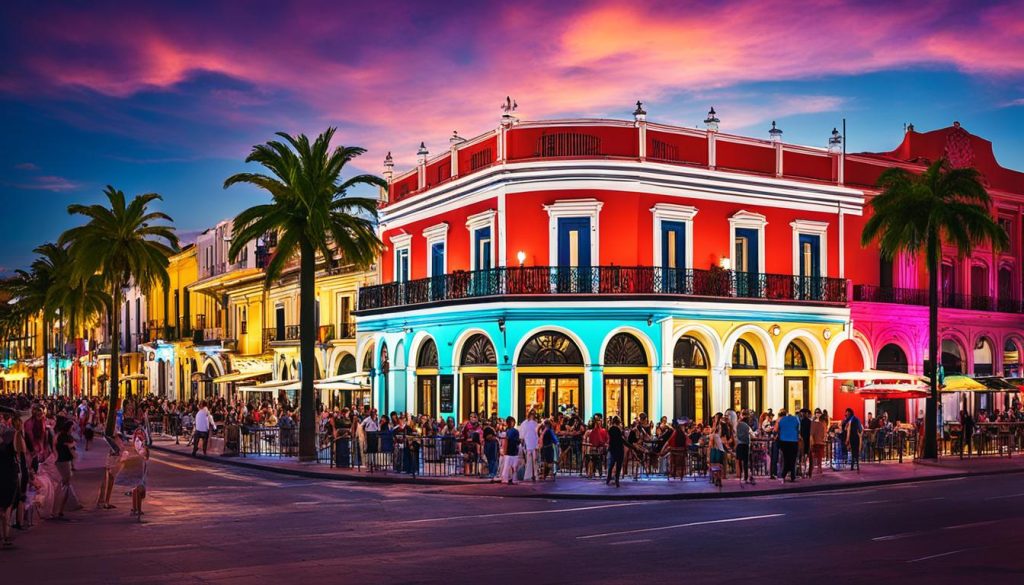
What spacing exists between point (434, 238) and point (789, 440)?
62.0 feet

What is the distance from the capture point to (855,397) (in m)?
42.2

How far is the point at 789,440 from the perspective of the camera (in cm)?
2711

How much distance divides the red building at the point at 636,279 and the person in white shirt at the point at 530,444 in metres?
8.95

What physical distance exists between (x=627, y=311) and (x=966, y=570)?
23.4 metres

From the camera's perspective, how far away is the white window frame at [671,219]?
3741 cm

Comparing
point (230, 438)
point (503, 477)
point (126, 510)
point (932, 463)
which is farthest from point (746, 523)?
point (230, 438)

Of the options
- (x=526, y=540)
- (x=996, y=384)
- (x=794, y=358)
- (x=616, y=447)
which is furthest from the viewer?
(x=794, y=358)

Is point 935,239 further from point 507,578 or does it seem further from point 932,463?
point 507,578

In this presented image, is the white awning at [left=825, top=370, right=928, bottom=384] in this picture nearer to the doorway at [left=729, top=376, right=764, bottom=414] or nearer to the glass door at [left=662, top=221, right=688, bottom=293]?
the doorway at [left=729, top=376, right=764, bottom=414]

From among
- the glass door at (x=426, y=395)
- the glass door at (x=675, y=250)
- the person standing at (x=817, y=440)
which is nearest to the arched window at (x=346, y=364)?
the glass door at (x=426, y=395)

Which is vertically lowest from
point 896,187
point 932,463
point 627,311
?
point 932,463

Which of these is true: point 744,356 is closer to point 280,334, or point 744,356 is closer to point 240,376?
point 240,376

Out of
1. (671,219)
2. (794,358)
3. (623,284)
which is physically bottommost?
(794,358)

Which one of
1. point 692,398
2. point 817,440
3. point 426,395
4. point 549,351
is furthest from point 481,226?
point 817,440
